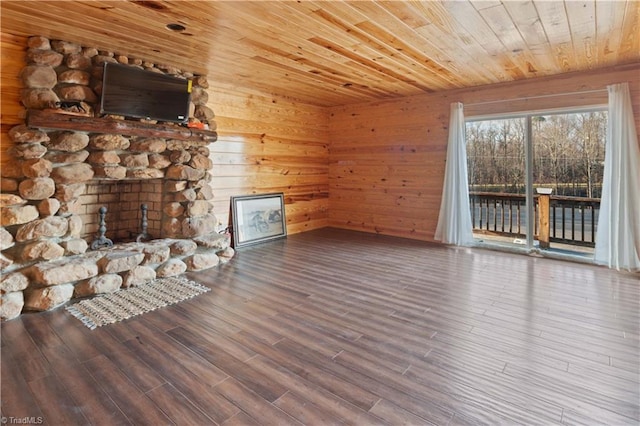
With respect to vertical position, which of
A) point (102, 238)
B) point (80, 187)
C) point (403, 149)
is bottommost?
point (102, 238)

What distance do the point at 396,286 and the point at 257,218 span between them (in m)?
2.67

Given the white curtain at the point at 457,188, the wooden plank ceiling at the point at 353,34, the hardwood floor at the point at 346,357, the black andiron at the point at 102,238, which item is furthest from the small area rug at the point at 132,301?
the white curtain at the point at 457,188

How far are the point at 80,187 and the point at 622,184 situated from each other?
5.71 metres

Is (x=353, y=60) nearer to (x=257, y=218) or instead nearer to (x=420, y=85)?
(x=420, y=85)

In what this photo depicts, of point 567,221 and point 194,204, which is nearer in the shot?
point 194,204

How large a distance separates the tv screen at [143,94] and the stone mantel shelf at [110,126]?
0.09 metres

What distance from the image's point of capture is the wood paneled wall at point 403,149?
4527mm

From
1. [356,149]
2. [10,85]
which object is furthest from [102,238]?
[356,149]

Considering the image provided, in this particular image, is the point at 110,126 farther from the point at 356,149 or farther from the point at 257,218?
the point at 356,149

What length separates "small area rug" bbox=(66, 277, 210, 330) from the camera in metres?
2.66

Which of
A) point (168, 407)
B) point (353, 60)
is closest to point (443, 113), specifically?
point (353, 60)

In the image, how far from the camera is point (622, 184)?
386cm

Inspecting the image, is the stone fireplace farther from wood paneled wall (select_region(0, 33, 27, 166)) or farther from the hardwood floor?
the hardwood floor

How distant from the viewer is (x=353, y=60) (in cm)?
366
